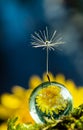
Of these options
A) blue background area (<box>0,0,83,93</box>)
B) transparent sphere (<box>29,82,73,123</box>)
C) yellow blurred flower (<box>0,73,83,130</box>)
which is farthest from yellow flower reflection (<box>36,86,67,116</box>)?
blue background area (<box>0,0,83,93</box>)

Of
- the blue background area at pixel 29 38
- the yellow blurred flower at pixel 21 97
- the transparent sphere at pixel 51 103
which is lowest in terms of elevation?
the transparent sphere at pixel 51 103

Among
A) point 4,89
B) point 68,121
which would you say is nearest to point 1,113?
point 4,89

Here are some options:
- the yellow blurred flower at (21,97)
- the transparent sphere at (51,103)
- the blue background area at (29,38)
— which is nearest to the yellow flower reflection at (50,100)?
the transparent sphere at (51,103)

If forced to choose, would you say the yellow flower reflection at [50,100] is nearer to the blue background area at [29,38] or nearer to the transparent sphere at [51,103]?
the transparent sphere at [51,103]

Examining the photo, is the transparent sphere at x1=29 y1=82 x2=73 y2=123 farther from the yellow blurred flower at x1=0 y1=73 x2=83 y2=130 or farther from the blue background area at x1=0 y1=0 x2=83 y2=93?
the blue background area at x1=0 y1=0 x2=83 y2=93

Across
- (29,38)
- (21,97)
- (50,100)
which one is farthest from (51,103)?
(29,38)
